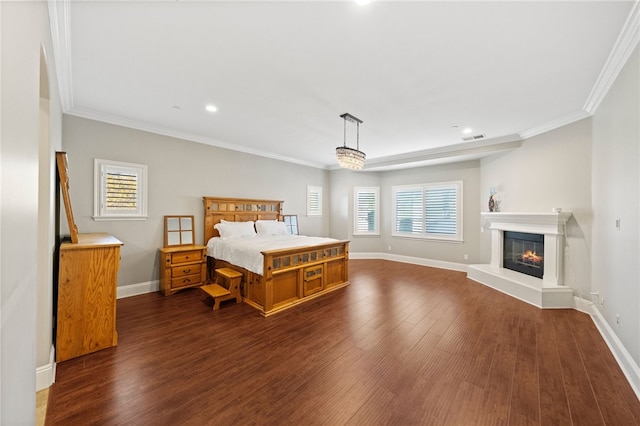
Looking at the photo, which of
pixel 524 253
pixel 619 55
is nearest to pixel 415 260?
pixel 524 253

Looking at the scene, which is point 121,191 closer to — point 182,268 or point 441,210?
point 182,268

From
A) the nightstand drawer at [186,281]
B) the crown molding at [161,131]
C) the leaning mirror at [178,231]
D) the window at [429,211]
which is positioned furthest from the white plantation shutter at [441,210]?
the leaning mirror at [178,231]

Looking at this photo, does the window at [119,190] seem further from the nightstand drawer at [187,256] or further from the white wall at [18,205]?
the white wall at [18,205]

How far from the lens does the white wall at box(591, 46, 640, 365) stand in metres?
2.25

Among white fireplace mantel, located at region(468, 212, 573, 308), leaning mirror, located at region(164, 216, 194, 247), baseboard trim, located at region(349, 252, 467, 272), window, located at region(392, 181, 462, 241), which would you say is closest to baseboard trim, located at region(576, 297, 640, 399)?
→ white fireplace mantel, located at region(468, 212, 573, 308)

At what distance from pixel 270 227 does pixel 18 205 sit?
4769 mm

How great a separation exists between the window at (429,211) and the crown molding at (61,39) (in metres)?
6.78

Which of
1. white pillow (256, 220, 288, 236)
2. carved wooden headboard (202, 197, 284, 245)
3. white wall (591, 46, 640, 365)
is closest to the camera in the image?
white wall (591, 46, 640, 365)

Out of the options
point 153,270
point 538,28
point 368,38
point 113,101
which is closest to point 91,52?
point 113,101

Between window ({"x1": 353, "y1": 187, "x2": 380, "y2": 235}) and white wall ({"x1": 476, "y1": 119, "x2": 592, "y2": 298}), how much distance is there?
10.7 feet

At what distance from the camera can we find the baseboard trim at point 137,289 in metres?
4.09

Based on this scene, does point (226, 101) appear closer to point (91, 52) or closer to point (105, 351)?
point (91, 52)

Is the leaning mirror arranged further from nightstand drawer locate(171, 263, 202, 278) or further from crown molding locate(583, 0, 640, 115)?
crown molding locate(583, 0, 640, 115)

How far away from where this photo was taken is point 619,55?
2.36 m
